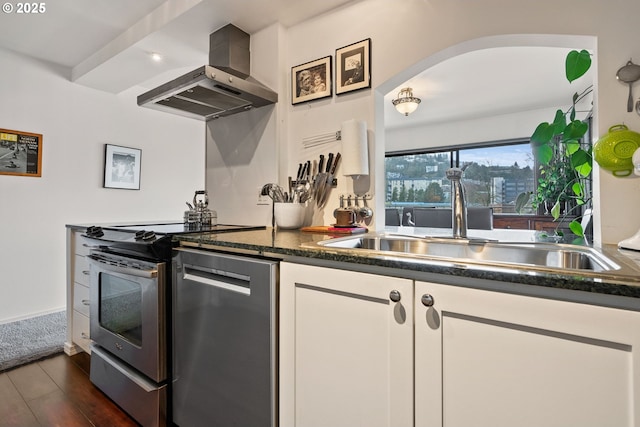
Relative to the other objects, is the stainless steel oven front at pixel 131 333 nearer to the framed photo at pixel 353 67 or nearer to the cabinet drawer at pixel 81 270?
the cabinet drawer at pixel 81 270

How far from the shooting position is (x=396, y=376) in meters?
0.84

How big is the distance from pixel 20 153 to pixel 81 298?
1.67 metres

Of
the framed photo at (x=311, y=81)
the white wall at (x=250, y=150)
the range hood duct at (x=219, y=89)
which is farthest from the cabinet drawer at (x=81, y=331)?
the framed photo at (x=311, y=81)

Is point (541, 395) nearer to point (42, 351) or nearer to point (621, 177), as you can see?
point (621, 177)

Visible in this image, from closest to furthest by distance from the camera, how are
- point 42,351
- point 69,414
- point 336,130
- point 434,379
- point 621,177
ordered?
point 434,379, point 621,177, point 69,414, point 336,130, point 42,351

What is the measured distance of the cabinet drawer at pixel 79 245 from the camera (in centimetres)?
205

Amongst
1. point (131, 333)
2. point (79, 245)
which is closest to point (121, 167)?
point (79, 245)

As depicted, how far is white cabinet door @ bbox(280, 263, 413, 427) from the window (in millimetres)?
3843

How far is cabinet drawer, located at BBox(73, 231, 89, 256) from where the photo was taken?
6.72 ft

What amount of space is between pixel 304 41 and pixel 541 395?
2.05m

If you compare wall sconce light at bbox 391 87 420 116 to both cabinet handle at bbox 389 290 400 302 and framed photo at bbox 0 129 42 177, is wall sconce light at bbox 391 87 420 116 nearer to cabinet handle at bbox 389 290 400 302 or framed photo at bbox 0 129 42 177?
cabinet handle at bbox 389 290 400 302

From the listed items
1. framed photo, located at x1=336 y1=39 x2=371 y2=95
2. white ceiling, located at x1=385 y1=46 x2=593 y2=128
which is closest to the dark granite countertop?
framed photo, located at x1=336 y1=39 x2=371 y2=95

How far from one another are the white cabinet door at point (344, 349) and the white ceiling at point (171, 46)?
65.1 inches

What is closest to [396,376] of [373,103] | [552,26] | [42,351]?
[373,103]
